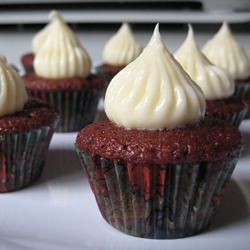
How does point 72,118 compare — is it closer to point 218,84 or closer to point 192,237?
point 218,84

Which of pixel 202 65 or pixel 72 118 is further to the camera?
pixel 72 118

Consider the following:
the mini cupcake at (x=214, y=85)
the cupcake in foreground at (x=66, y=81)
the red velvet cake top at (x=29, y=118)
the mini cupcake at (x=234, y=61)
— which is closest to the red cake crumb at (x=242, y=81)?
the mini cupcake at (x=234, y=61)

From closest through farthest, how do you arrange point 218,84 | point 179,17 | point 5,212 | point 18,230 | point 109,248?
point 109,248, point 18,230, point 5,212, point 218,84, point 179,17

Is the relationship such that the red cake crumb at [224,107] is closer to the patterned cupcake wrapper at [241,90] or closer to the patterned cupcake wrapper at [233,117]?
the patterned cupcake wrapper at [233,117]

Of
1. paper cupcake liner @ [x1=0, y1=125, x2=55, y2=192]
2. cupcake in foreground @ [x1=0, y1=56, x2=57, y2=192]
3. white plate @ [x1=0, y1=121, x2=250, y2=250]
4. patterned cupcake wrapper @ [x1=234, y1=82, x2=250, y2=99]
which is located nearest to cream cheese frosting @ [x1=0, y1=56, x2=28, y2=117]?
cupcake in foreground @ [x1=0, y1=56, x2=57, y2=192]

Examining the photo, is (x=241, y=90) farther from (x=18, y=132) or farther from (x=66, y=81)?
(x=18, y=132)

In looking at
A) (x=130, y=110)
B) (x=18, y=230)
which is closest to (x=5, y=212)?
(x=18, y=230)
